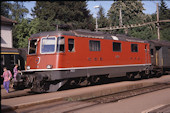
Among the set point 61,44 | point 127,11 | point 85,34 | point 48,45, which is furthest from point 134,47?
point 127,11

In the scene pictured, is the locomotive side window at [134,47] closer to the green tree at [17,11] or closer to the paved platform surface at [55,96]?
the paved platform surface at [55,96]

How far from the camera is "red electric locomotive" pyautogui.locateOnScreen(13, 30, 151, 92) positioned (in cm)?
1216

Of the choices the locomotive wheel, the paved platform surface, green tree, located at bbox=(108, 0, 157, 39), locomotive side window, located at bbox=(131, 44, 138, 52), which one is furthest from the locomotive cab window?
green tree, located at bbox=(108, 0, 157, 39)

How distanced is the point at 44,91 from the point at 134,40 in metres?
9.48

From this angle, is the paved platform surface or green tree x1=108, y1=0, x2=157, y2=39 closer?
the paved platform surface

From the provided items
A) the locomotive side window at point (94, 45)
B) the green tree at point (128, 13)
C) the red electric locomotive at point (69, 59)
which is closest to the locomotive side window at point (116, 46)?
the red electric locomotive at point (69, 59)

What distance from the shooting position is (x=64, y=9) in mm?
40875

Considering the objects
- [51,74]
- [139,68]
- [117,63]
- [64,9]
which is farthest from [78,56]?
[64,9]

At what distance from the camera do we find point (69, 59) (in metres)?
12.7

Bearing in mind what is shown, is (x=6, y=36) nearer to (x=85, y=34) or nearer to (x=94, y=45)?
(x=85, y=34)

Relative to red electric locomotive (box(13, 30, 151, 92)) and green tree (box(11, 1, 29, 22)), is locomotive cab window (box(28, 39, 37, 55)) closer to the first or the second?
red electric locomotive (box(13, 30, 151, 92))

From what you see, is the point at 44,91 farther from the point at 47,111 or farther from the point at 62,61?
the point at 47,111

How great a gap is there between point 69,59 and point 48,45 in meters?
1.43

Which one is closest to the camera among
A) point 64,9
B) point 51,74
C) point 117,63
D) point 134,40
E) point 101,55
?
point 51,74
